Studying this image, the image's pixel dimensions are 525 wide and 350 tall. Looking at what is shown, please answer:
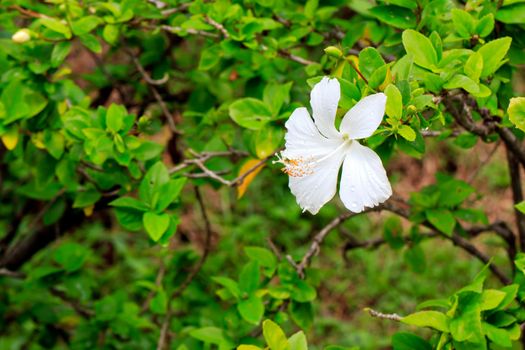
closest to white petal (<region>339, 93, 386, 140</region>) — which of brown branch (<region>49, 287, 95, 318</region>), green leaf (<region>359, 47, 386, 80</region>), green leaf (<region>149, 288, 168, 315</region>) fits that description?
green leaf (<region>359, 47, 386, 80</region>)

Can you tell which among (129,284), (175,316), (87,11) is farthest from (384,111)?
(129,284)

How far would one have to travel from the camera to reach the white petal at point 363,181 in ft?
4.25

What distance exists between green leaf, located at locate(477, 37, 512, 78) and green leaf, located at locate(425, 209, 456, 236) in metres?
0.56

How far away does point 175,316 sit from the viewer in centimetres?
253

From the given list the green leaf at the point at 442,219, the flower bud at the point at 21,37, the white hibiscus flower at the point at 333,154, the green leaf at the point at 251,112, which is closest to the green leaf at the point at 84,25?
the flower bud at the point at 21,37

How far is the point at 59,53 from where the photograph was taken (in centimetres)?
186

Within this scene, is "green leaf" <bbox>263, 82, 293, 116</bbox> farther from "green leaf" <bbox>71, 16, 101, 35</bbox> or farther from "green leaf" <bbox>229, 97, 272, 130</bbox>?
"green leaf" <bbox>71, 16, 101, 35</bbox>

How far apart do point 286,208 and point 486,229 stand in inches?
66.2

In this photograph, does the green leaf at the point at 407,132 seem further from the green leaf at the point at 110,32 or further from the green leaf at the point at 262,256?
the green leaf at the point at 110,32

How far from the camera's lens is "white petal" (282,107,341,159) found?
1.41m

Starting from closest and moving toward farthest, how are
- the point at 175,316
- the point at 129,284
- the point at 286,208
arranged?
the point at 175,316 < the point at 129,284 < the point at 286,208

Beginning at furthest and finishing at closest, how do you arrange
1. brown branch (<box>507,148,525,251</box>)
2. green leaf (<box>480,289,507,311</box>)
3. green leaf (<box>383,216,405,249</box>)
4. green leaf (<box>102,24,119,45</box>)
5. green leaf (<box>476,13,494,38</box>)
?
green leaf (<box>383,216,405,249</box>) → brown branch (<box>507,148,525,251</box>) → green leaf (<box>102,24,119,45</box>) → green leaf (<box>476,13,494,38</box>) → green leaf (<box>480,289,507,311</box>)

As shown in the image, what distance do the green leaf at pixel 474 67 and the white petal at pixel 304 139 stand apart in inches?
11.0

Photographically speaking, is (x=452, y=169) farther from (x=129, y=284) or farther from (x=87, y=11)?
(x=87, y=11)
